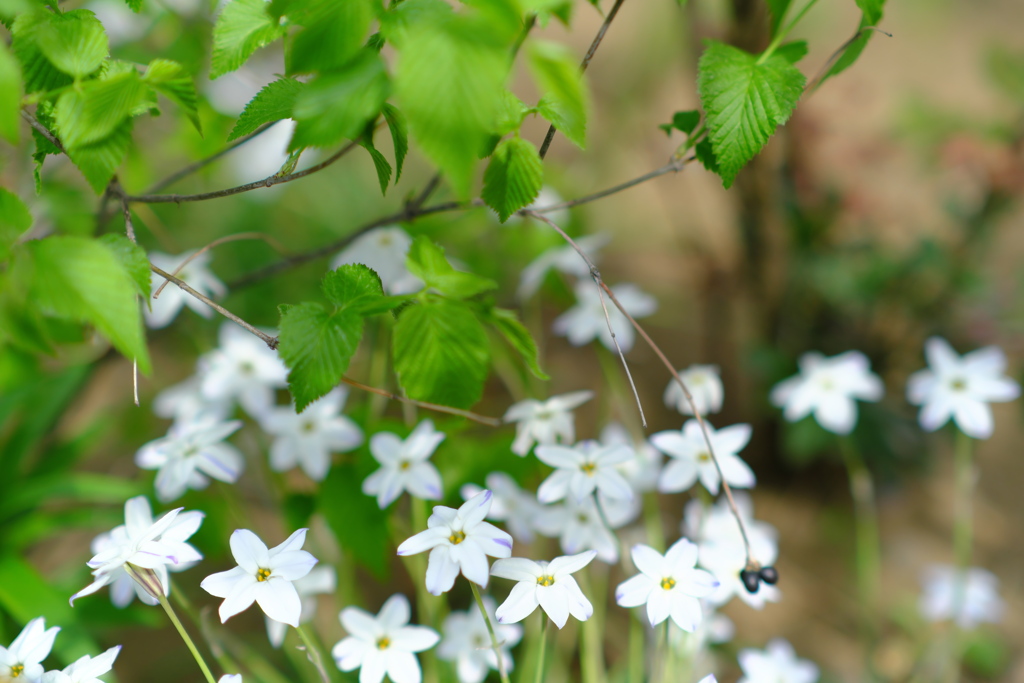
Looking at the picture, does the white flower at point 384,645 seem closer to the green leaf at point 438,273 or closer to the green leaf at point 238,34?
the green leaf at point 438,273

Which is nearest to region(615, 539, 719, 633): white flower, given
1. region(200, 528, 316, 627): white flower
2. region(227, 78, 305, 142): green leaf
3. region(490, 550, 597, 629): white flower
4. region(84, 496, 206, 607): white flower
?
region(490, 550, 597, 629): white flower

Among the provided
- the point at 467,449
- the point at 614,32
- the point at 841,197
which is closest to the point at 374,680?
the point at 467,449

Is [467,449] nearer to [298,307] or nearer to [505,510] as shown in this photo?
[505,510]

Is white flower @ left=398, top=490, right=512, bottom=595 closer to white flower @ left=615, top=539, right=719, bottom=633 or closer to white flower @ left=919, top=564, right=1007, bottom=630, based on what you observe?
white flower @ left=615, top=539, right=719, bottom=633

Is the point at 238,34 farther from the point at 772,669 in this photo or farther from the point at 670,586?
the point at 772,669

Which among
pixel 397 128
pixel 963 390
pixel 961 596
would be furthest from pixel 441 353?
pixel 961 596
